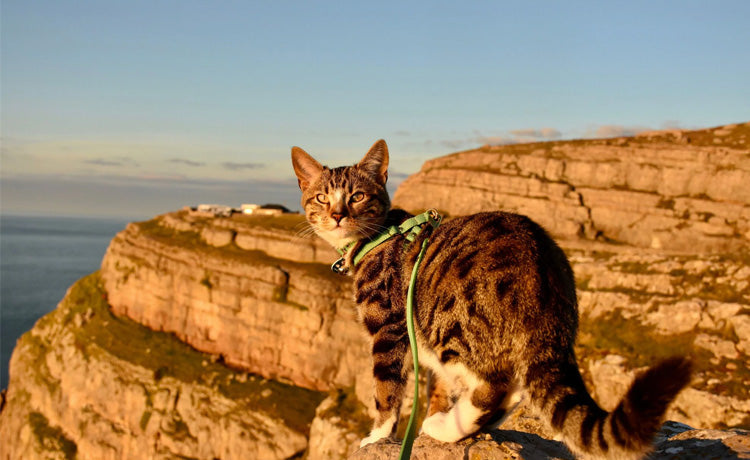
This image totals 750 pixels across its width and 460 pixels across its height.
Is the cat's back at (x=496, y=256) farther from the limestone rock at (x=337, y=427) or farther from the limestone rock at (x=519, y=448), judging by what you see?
the limestone rock at (x=337, y=427)

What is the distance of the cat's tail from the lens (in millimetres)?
3795

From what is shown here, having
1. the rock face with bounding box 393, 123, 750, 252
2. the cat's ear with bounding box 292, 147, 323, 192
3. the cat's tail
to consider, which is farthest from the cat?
the rock face with bounding box 393, 123, 750, 252

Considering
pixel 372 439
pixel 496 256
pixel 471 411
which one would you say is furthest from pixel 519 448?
pixel 496 256

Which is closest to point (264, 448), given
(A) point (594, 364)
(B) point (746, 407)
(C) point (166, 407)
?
(C) point (166, 407)

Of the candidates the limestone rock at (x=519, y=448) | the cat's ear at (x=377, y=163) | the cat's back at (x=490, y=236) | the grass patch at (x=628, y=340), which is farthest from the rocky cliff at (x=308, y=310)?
the cat's ear at (x=377, y=163)

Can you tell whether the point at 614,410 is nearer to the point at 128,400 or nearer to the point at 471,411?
the point at 471,411

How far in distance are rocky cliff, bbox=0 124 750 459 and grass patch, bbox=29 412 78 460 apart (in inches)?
9.8

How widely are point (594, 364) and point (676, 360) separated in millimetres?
33498

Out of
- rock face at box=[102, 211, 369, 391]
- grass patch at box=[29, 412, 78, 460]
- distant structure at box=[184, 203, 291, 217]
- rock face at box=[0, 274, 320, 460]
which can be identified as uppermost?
distant structure at box=[184, 203, 291, 217]

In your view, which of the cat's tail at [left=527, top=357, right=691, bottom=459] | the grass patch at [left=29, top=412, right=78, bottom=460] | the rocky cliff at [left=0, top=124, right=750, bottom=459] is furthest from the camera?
the grass patch at [left=29, top=412, right=78, bottom=460]

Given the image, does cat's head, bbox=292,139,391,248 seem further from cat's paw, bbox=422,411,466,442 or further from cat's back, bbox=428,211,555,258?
cat's paw, bbox=422,411,466,442

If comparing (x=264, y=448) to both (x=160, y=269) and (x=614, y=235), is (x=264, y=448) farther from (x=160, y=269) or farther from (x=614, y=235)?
(x=614, y=235)

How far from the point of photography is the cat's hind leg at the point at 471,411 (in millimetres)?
5270

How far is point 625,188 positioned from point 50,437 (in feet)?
259
